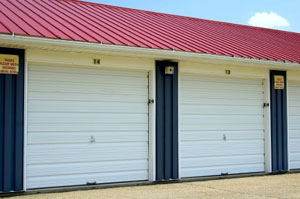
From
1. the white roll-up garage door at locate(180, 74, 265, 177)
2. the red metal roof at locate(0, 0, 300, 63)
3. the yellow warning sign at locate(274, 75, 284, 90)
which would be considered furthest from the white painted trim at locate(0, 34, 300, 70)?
the white roll-up garage door at locate(180, 74, 265, 177)

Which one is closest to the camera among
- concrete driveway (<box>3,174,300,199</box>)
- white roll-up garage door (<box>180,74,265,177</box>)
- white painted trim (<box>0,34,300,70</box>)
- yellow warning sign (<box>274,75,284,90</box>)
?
white painted trim (<box>0,34,300,70</box>)

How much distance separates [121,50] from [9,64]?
2.11 metres

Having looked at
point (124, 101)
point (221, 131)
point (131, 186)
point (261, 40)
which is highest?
point (261, 40)

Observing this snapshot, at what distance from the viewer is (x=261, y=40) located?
14094 mm

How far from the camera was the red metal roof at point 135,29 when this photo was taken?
8.93 m

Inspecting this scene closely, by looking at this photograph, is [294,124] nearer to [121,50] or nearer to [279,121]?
[279,121]

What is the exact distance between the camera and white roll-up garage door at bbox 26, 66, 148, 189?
28.4ft

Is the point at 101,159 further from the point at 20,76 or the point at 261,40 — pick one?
the point at 261,40

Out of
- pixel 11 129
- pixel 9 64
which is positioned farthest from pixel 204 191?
pixel 9 64

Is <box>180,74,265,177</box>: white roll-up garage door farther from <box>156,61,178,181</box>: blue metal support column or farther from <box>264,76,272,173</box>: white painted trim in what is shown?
<box>156,61,178,181</box>: blue metal support column

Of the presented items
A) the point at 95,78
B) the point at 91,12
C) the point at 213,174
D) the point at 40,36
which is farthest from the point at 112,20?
the point at 213,174

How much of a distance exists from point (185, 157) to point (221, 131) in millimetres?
1276

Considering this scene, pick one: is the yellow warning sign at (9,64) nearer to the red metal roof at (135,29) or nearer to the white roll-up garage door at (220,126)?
the red metal roof at (135,29)

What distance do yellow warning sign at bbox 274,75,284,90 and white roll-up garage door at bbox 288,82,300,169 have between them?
1.49ft
